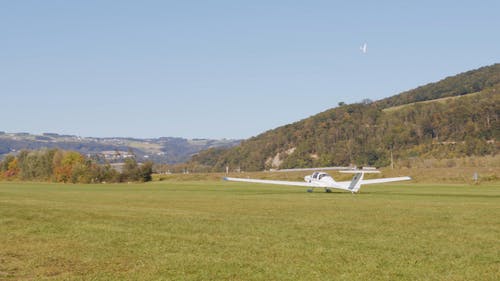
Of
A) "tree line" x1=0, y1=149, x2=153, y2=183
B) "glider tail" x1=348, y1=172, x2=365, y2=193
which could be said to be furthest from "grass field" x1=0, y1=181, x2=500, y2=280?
"tree line" x1=0, y1=149, x2=153, y2=183

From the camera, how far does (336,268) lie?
13.3 meters

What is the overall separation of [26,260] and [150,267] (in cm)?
322

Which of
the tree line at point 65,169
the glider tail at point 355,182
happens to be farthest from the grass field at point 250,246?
the tree line at point 65,169

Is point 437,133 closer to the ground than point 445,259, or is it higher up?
higher up

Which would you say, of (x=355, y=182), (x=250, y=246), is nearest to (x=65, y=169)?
(x=355, y=182)

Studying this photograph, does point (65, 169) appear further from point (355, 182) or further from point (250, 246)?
point (250, 246)

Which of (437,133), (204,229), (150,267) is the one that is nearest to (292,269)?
(150,267)

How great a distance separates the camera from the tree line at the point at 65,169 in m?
118

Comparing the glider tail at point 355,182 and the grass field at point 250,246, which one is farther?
the glider tail at point 355,182

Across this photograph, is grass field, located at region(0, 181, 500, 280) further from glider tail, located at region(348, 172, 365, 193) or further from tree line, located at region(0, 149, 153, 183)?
tree line, located at region(0, 149, 153, 183)

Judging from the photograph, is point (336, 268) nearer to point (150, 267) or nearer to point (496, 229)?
point (150, 267)

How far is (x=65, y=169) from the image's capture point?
13150 centimetres

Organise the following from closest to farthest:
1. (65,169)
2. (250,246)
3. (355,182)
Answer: (250,246), (355,182), (65,169)

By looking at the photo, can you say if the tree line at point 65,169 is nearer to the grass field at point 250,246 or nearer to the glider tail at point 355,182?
the glider tail at point 355,182
